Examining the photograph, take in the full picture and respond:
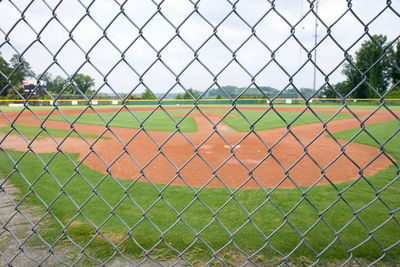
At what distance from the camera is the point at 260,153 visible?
780 cm

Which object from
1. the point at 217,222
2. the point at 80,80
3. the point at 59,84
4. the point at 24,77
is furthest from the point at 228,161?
the point at 24,77

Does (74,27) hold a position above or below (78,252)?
above

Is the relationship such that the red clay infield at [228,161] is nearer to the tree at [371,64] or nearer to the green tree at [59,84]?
the green tree at [59,84]

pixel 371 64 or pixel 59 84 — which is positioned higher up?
pixel 59 84

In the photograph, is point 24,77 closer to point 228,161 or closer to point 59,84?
point 59,84

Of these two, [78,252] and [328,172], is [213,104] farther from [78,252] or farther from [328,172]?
[78,252]

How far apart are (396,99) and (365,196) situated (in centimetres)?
3465

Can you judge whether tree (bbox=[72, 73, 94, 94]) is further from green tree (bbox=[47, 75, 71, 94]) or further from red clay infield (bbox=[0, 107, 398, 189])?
red clay infield (bbox=[0, 107, 398, 189])

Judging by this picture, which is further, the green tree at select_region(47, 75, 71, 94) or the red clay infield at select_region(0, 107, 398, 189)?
the red clay infield at select_region(0, 107, 398, 189)

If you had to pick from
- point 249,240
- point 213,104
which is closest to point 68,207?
point 249,240

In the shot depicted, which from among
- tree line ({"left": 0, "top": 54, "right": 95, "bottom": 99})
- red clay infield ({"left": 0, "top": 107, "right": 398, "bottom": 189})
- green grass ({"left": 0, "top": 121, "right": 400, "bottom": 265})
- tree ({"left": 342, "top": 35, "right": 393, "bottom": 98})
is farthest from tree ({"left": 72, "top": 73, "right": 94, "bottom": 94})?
tree ({"left": 342, "top": 35, "right": 393, "bottom": 98})

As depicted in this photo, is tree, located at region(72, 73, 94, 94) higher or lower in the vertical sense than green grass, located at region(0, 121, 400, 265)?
higher

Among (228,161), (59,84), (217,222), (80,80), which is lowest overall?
(228,161)

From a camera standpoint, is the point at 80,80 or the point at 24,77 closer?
the point at 24,77
